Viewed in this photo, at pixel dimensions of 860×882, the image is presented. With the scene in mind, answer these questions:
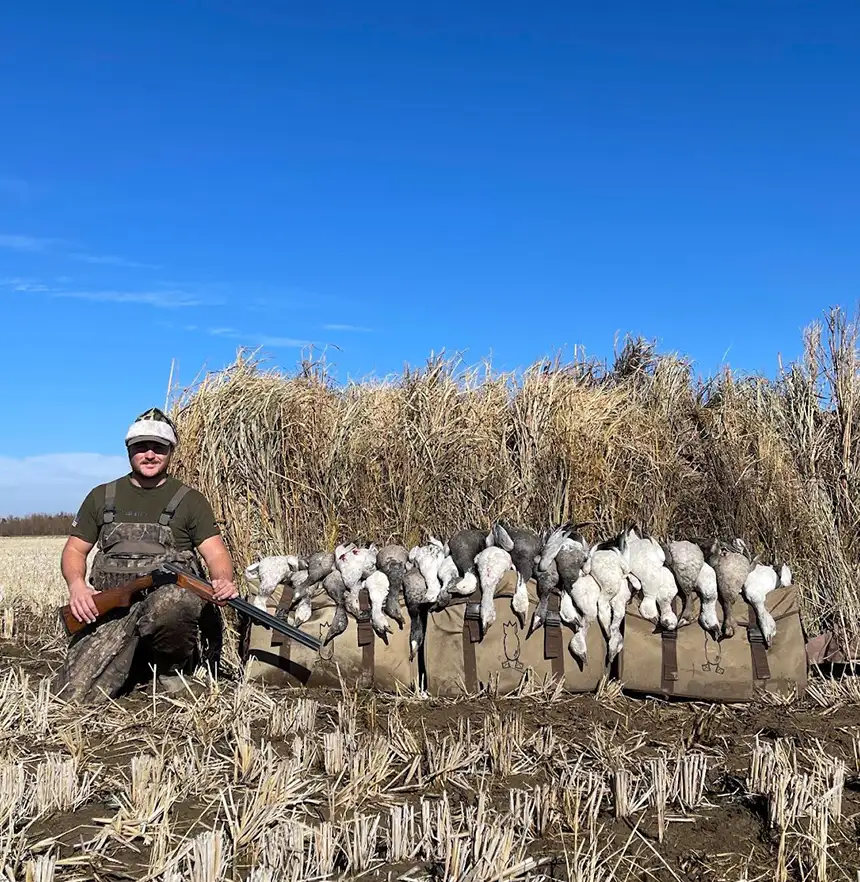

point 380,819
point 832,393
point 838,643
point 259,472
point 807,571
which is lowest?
point 380,819

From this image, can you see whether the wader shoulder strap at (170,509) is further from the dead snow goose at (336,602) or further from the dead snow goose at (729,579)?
the dead snow goose at (729,579)

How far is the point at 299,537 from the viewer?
7.12 metres

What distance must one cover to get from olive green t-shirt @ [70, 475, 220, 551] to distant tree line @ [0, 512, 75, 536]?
31825mm

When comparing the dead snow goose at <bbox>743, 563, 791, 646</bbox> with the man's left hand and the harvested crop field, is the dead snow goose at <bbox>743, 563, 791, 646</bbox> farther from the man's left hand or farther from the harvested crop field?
the man's left hand

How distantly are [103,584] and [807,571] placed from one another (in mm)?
5490

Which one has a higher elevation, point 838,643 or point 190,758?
point 838,643

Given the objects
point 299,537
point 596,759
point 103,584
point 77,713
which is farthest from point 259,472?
point 596,759


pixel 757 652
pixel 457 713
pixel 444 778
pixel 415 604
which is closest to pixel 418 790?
pixel 444 778

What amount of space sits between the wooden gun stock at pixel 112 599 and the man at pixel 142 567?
0.21 ft

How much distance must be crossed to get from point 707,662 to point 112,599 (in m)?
4.10

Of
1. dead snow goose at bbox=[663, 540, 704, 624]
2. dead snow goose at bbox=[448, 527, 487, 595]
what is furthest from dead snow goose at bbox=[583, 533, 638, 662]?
dead snow goose at bbox=[448, 527, 487, 595]

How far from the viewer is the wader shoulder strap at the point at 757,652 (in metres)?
5.90

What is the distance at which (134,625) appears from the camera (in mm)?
5723

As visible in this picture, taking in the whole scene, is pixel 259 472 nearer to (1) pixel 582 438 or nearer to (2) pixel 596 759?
(1) pixel 582 438
